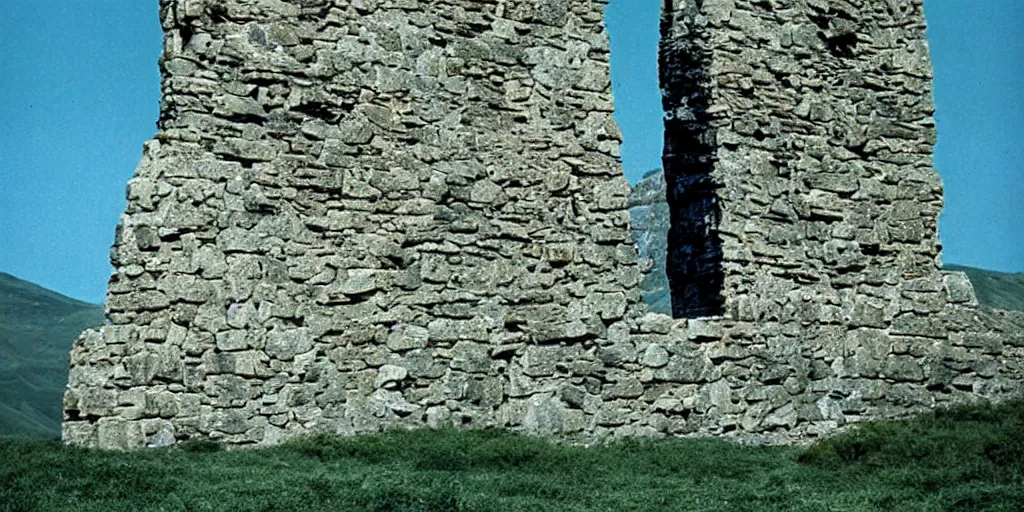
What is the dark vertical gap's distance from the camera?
1348 cm

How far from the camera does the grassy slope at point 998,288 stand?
71.7 ft

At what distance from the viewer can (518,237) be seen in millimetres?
12531

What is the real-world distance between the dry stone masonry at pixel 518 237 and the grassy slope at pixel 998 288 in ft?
24.7

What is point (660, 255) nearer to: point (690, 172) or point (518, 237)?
point (690, 172)

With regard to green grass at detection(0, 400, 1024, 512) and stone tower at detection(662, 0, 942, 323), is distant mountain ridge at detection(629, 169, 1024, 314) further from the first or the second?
green grass at detection(0, 400, 1024, 512)

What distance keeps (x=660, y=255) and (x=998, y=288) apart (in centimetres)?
540

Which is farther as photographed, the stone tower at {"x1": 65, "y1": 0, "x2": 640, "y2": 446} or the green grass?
the stone tower at {"x1": 65, "y1": 0, "x2": 640, "y2": 446}

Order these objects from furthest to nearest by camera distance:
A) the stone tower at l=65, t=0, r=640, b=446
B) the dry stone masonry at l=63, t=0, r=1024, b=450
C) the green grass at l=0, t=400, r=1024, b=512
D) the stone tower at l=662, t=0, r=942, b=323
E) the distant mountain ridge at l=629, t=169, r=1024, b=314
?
the distant mountain ridge at l=629, t=169, r=1024, b=314 → the stone tower at l=662, t=0, r=942, b=323 → the dry stone masonry at l=63, t=0, r=1024, b=450 → the stone tower at l=65, t=0, r=640, b=446 → the green grass at l=0, t=400, r=1024, b=512

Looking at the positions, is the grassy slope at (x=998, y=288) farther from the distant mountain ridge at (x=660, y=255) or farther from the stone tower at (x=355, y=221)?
the stone tower at (x=355, y=221)

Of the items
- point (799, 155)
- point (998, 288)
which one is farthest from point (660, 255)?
point (799, 155)

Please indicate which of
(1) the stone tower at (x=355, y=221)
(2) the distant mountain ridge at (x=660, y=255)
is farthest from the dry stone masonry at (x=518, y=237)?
(2) the distant mountain ridge at (x=660, y=255)

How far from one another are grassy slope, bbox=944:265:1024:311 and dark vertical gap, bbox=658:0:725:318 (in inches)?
335

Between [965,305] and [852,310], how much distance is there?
1.29 meters

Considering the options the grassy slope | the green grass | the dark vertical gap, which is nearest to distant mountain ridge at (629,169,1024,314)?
the grassy slope
